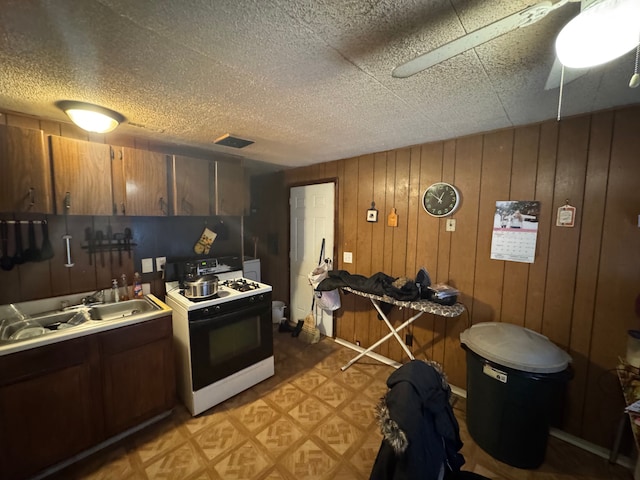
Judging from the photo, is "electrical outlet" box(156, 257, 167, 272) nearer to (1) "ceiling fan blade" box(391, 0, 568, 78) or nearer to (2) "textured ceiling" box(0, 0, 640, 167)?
(2) "textured ceiling" box(0, 0, 640, 167)

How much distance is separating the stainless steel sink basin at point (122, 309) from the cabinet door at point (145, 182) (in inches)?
30.1

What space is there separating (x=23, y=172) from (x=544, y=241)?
365 cm

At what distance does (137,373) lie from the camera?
6.05 ft

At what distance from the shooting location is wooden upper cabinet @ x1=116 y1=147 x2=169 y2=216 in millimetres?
2096

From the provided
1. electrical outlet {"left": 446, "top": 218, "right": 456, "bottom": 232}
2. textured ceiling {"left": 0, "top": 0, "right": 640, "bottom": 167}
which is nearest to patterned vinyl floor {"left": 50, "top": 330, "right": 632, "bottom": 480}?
electrical outlet {"left": 446, "top": 218, "right": 456, "bottom": 232}

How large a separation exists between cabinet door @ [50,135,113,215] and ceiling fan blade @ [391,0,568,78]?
7.33 feet

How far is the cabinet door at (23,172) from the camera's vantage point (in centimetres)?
162

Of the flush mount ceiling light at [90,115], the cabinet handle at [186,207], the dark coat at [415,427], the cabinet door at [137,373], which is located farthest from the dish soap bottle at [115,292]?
the dark coat at [415,427]

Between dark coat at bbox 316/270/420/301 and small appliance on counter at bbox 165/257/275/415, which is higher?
dark coat at bbox 316/270/420/301

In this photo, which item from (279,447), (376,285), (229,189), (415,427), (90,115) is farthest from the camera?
(229,189)

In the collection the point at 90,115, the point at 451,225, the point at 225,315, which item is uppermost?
the point at 90,115

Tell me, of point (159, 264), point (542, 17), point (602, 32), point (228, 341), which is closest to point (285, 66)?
point (542, 17)

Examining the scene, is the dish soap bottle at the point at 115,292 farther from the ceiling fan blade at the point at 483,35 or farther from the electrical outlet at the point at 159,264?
the ceiling fan blade at the point at 483,35

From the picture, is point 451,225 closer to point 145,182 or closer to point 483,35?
point 483,35
